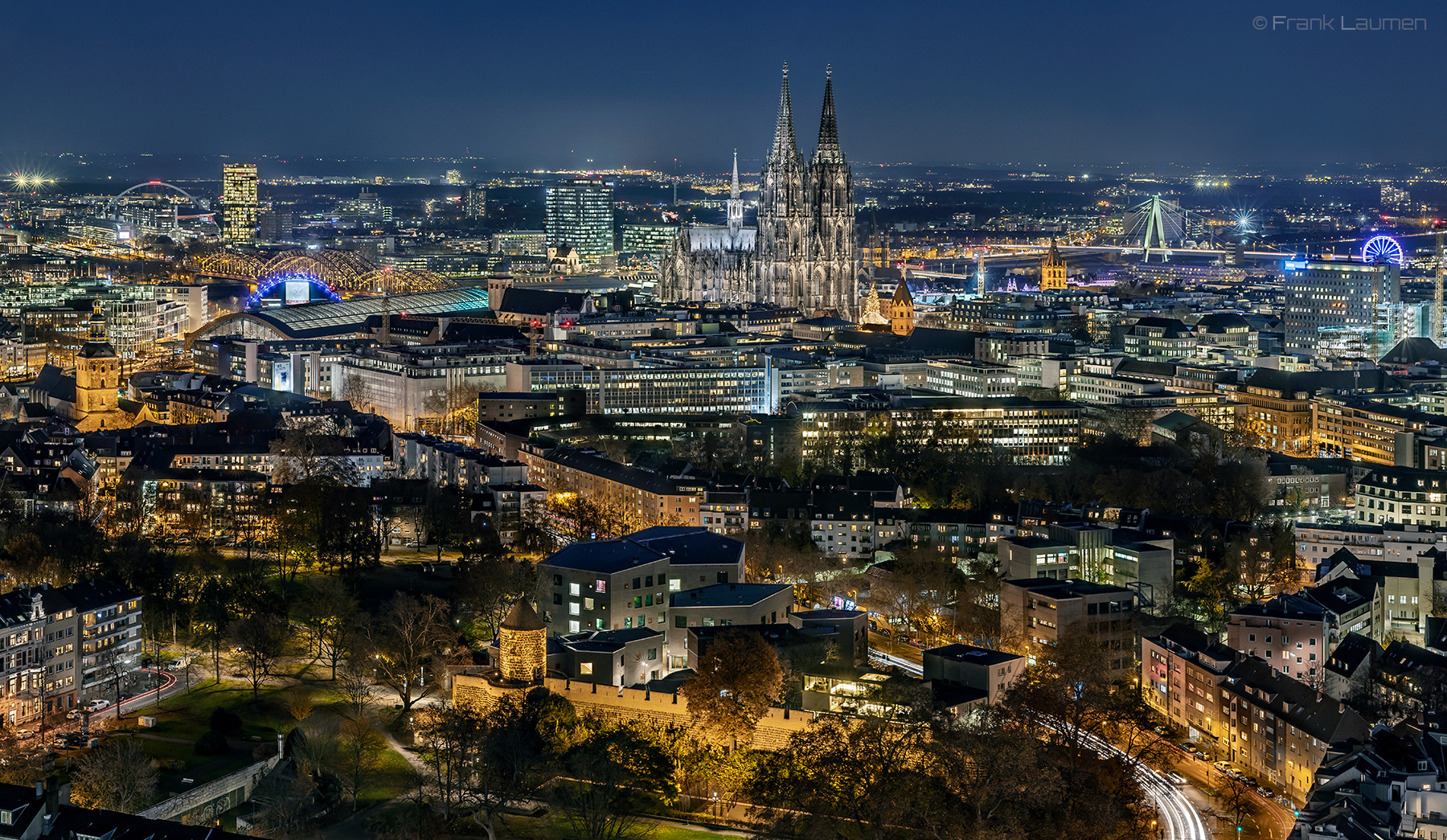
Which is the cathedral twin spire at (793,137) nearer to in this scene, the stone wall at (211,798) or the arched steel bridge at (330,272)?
the arched steel bridge at (330,272)

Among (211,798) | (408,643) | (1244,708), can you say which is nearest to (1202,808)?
(1244,708)

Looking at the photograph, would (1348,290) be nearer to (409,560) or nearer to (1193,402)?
(1193,402)

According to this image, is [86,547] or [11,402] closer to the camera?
[86,547]

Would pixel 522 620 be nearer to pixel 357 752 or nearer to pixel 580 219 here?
pixel 357 752

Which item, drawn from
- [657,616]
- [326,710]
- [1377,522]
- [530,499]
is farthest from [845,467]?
[326,710]

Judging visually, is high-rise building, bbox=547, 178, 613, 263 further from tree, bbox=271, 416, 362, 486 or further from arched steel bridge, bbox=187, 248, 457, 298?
tree, bbox=271, 416, 362, 486
